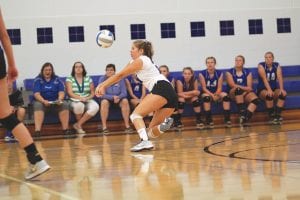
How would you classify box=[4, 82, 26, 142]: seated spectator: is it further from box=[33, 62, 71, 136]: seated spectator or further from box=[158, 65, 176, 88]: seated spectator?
box=[158, 65, 176, 88]: seated spectator

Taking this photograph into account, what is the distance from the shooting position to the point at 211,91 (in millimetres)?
13344

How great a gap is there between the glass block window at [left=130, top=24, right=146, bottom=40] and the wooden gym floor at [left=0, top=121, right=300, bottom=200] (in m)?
5.43

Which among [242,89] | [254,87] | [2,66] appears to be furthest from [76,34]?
[2,66]

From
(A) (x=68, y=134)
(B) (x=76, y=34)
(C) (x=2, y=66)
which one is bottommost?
(A) (x=68, y=134)

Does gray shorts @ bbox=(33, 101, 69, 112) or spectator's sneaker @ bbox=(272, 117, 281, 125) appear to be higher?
gray shorts @ bbox=(33, 101, 69, 112)

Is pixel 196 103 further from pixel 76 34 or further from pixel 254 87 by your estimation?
pixel 76 34

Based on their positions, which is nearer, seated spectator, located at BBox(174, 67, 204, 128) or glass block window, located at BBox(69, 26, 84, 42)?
seated spectator, located at BBox(174, 67, 204, 128)

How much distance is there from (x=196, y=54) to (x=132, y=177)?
952 cm

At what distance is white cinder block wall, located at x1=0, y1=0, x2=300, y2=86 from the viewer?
14.1 m

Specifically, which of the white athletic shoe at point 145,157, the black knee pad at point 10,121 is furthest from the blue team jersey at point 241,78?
the black knee pad at point 10,121

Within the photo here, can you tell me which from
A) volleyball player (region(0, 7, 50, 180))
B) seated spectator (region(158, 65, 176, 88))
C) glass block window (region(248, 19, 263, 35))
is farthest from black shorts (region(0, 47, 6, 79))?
glass block window (region(248, 19, 263, 35))

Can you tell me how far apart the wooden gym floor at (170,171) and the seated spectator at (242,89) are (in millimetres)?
3757

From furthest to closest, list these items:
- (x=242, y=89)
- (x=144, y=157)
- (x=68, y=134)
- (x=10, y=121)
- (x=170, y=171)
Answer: (x=242, y=89) < (x=68, y=134) < (x=144, y=157) < (x=170, y=171) < (x=10, y=121)

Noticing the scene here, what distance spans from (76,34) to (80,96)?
6.90 ft
